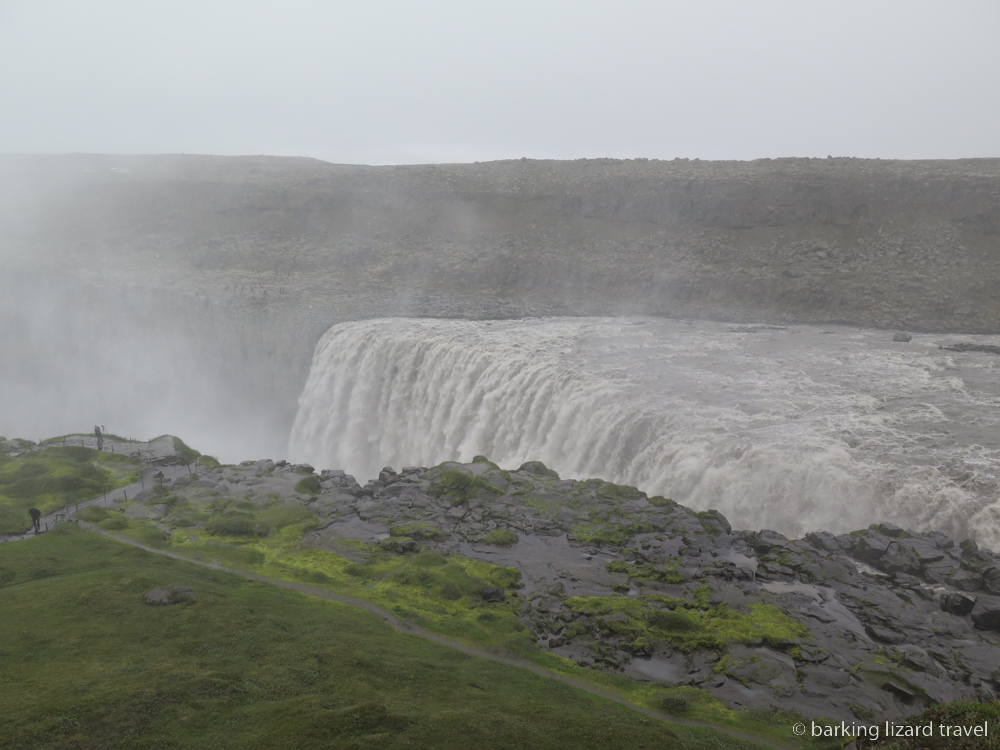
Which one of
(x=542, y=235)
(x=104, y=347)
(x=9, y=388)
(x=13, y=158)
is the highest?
(x=13, y=158)

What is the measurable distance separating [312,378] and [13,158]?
301ft

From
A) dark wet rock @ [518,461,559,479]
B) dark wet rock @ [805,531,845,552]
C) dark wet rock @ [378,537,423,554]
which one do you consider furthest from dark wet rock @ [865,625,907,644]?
dark wet rock @ [518,461,559,479]

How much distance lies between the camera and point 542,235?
225 feet

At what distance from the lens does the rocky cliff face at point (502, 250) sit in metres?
53.8

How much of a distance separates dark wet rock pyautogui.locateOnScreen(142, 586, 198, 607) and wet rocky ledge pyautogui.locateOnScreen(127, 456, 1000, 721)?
6893 millimetres

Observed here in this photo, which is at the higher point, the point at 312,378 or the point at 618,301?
the point at 618,301

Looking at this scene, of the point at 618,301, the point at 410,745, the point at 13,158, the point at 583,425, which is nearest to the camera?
the point at 410,745

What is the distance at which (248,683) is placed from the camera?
14.9 meters

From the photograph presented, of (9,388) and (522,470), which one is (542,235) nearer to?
(522,470)

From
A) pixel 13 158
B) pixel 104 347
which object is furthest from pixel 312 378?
pixel 13 158

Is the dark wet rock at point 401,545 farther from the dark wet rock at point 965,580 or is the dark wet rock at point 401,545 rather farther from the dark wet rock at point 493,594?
the dark wet rock at point 965,580

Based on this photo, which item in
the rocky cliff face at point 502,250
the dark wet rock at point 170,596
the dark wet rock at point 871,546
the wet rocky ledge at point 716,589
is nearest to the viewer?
the wet rocky ledge at point 716,589

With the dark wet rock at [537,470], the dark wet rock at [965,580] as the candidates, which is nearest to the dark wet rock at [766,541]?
the dark wet rock at [965,580]

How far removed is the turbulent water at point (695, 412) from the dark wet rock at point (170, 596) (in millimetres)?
18197
